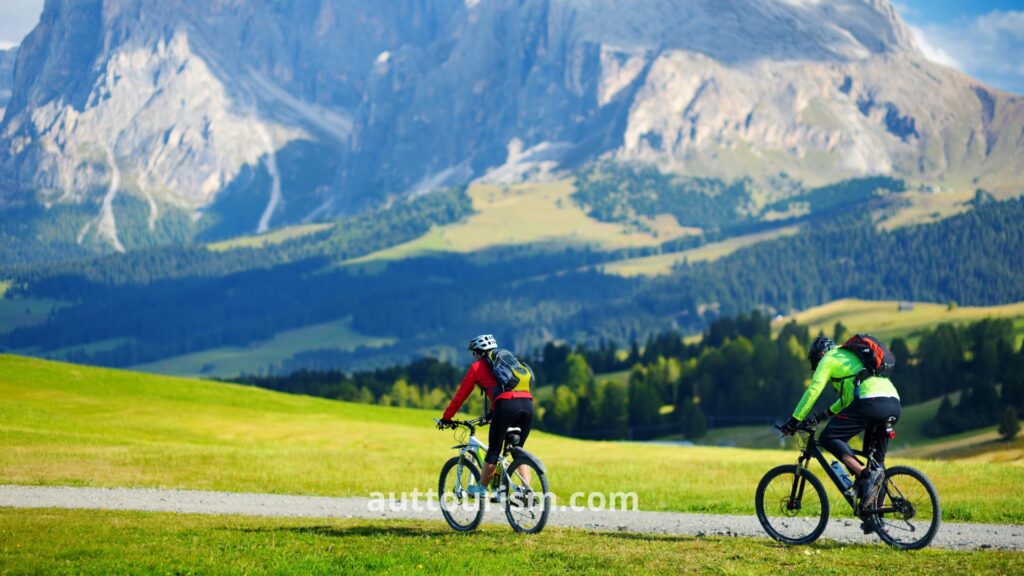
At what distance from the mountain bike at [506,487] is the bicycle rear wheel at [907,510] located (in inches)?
300

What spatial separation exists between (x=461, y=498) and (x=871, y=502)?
9.99 m

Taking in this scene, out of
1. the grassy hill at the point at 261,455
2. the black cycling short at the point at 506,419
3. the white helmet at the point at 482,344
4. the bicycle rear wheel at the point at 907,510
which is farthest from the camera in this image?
the grassy hill at the point at 261,455

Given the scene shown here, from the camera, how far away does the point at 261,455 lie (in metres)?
55.6

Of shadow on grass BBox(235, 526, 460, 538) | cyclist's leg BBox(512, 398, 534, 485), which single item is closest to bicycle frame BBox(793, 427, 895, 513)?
cyclist's leg BBox(512, 398, 534, 485)

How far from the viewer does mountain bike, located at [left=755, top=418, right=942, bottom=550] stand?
26.3 m

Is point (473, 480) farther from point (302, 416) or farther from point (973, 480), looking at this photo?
point (302, 416)

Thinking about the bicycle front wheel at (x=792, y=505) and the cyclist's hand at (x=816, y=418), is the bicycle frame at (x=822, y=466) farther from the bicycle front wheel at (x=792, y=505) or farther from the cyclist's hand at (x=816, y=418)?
the cyclist's hand at (x=816, y=418)

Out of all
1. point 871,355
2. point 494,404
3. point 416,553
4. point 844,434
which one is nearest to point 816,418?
point 844,434

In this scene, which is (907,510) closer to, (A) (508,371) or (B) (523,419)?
(B) (523,419)

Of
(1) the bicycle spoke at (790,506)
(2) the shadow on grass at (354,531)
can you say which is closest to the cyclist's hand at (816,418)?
(1) the bicycle spoke at (790,506)

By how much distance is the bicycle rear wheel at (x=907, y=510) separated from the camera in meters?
26.1

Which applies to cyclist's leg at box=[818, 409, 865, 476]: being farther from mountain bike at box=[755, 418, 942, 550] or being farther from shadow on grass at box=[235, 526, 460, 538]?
shadow on grass at box=[235, 526, 460, 538]

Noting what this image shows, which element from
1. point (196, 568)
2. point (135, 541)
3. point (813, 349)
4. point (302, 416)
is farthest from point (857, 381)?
point (302, 416)

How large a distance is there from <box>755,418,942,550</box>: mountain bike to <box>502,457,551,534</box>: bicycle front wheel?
5.21 metres
